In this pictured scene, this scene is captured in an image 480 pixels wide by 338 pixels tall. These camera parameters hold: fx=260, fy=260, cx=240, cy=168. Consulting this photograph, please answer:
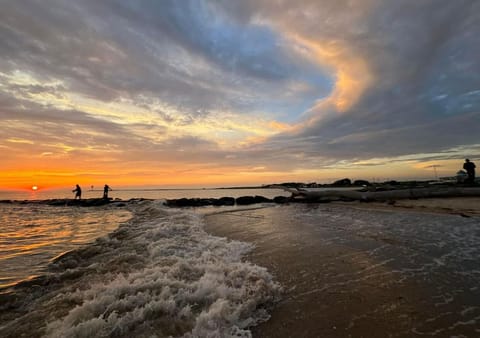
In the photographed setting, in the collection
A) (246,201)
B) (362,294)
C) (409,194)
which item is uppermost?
(409,194)

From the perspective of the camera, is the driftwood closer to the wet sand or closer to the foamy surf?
the wet sand

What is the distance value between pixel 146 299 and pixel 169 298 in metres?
0.38

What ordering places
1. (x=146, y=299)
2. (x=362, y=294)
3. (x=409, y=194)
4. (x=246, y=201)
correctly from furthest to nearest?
1. (x=246, y=201)
2. (x=409, y=194)
3. (x=362, y=294)
4. (x=146, y=299)

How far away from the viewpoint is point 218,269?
19.6 feet

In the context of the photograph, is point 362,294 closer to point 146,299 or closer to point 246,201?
point 146,299

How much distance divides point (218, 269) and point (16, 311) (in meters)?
3.71

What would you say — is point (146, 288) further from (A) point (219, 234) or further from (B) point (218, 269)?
(A) point (219, 234)

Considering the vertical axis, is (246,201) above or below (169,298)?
above

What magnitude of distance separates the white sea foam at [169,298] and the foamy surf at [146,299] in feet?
0.04

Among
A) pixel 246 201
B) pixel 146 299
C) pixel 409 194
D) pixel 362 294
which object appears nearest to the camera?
pixel 146 299

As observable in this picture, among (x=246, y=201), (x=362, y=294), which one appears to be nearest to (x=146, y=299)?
(x=362, y=294)

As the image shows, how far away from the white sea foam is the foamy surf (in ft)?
0.04

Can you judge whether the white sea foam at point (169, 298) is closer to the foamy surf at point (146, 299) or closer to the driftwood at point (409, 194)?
the foamy surf at point (146, 299)

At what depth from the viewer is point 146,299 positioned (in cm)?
438
